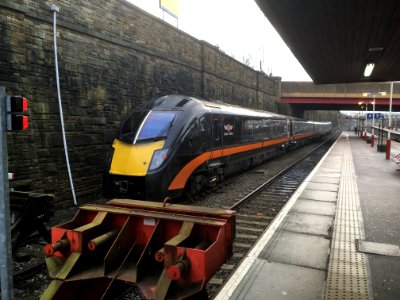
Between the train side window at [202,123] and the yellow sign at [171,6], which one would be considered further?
the yellow sign at [171,6]

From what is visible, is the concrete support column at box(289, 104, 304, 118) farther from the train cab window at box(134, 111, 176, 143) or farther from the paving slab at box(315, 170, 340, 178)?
the train cab window at box(134, 111, 176, 143)

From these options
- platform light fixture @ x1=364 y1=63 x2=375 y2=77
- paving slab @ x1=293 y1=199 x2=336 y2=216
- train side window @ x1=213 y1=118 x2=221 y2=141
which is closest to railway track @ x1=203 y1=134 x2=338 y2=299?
paving slab @ x1=293 y1=199 x2=336 y2=216

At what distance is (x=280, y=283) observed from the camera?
487 cm

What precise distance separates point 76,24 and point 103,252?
349 inches

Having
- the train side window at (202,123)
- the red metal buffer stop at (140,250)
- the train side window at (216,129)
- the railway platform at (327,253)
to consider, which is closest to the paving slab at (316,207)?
the railway platform at (327,253)

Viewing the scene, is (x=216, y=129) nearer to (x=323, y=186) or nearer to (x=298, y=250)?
(x=323, y=186)

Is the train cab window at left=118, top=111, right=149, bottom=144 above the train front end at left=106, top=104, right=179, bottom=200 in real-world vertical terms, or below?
above

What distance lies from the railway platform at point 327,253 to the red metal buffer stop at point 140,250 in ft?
3.99

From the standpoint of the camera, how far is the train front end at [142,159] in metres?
8.50

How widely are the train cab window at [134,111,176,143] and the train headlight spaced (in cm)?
47

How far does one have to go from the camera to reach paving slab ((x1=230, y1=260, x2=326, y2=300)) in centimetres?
452

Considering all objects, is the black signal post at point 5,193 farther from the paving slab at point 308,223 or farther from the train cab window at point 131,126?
the paving slab at point 308,223

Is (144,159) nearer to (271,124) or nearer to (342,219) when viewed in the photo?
(342,219)

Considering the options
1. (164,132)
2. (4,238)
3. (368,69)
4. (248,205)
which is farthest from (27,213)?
(368,69)
